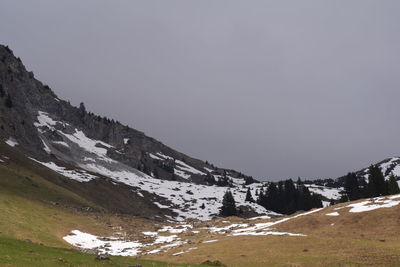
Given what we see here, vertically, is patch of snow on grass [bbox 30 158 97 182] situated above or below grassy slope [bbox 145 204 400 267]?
above

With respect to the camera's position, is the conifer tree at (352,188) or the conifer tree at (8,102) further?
the conifer tree at (8,102)

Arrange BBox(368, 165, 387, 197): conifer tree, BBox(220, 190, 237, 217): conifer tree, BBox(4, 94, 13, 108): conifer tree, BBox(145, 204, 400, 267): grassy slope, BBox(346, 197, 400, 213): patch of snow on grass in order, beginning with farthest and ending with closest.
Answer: BBox(4, 94, 13, 108): conifer tree < BBox(220, 190, 237, 217): conifer tree < BBox(368, 165, 387, 197): conifer tree < BBox(346, 197, 400, 213): patch of snow on grass < BBox(145, 204, 400, 267): grassy slope

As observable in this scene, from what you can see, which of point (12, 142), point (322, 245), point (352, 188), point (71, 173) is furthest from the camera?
point (352, 188)

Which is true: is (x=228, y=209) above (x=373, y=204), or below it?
below

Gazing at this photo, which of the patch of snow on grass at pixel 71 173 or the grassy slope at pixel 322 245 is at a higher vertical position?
the patch of snow on grass at pixel 71 173

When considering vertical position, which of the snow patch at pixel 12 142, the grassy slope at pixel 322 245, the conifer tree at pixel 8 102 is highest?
the conifer tree at pixel 8 102

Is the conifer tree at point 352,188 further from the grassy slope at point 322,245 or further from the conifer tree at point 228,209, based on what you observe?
the grassy slope at point 322,245

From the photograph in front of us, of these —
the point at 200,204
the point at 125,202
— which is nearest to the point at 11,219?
the point at 125,202

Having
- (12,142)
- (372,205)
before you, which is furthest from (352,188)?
(12,142)

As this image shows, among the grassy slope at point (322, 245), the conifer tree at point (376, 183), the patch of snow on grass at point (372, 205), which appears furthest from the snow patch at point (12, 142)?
the conifer tree at point (376, 183)

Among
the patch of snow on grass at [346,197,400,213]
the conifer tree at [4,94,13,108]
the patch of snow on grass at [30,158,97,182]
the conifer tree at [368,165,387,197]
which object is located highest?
the conifer tree at [4,94,13,108]

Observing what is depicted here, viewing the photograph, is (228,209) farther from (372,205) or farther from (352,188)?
(372,205)

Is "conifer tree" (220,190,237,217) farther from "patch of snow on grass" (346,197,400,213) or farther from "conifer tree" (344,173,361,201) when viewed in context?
"patch of snow on grass" (346,197,400,213)

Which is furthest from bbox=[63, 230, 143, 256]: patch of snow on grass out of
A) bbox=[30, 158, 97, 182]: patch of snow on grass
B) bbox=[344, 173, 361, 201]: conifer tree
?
bbox=[344, 173, 361, 201]: conifer tree
